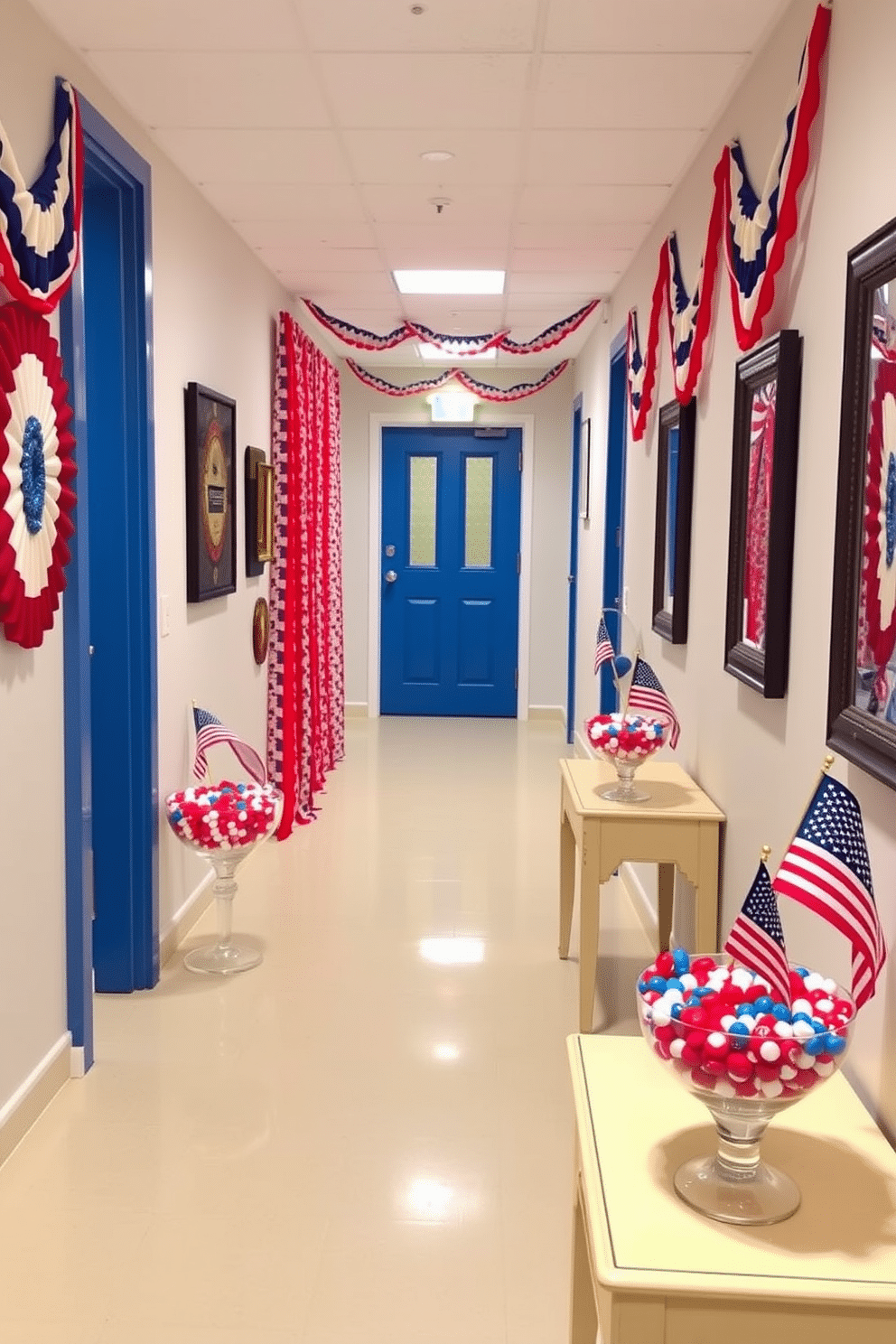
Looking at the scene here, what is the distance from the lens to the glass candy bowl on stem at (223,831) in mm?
3572

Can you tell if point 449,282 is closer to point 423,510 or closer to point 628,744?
point 628,744

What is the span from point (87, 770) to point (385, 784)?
3441 mm

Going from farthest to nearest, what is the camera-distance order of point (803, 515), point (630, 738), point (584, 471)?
point (584, 471) → point (630, 738) → point (803, 515)

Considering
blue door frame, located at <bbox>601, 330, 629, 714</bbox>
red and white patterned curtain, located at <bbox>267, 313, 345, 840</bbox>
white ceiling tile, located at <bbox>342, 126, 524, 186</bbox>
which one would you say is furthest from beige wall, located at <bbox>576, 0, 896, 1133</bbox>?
red and white patterned curtain, located at <bbox>267, 313, 345, 840</bbox>

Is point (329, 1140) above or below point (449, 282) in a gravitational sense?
below

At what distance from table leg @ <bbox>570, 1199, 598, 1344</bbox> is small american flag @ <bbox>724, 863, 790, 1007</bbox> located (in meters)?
0.50

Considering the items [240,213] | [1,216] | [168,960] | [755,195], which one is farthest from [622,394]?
[1,216]

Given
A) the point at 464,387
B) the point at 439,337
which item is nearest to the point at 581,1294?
the point at 439,337

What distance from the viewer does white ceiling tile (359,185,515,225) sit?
12.9ft

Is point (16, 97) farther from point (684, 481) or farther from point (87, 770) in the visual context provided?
→ point (684, 481)

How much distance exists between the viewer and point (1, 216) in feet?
7.61

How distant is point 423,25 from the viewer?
2.65m

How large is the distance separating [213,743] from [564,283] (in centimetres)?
275

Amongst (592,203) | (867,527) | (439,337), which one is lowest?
(867,527)
